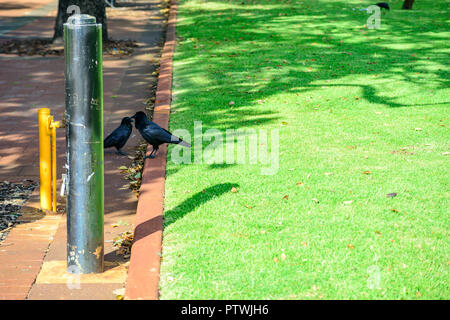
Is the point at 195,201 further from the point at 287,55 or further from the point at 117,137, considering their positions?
the point at 287,55

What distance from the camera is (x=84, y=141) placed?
13.5 feet

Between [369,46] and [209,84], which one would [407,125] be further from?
[369,46]

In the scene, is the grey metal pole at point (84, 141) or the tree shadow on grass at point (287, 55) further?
the tree shadow on grass at point (287, 55)

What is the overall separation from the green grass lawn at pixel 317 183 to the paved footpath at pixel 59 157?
1.67 feet

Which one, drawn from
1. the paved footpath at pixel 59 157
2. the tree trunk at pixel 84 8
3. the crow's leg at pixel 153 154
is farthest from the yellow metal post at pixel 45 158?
the tree trunk at pixel 84 8

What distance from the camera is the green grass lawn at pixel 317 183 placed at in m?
4.10

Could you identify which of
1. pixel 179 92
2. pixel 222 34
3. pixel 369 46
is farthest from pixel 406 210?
pixel 222 34

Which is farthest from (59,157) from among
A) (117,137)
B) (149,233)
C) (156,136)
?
(149,233)

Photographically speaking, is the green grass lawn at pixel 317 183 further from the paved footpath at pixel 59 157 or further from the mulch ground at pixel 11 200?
the mulch ground at pixel 11 200

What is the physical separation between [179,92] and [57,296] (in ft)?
19.7

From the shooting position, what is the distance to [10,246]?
16.1 feet

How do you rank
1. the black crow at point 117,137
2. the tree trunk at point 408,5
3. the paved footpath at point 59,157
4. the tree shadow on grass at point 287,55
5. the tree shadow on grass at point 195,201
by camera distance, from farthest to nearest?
1. the tree trunk at point 408,5
2. the tree shadow on grass at point 287,55
3. the black crow at point 117,137
4. the tree shadow on grass at point 195,201
5. the paved footpath at point 59,157

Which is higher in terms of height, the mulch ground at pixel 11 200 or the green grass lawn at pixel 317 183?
the green grass lawn at pixel 317 183

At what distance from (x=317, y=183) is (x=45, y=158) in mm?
2501
